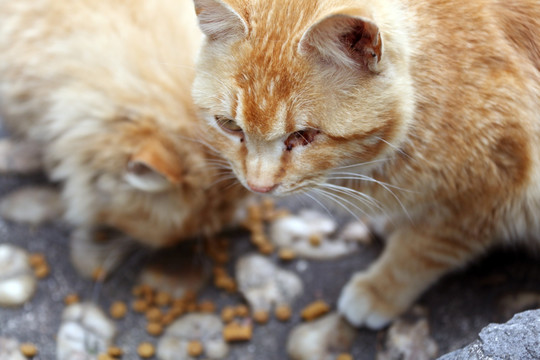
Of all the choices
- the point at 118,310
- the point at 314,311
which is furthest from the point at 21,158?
the point at 314,311

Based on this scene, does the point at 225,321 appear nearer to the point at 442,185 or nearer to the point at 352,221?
the point at 352,221

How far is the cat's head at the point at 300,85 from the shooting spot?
1.27m

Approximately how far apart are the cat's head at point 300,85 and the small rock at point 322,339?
745 mm

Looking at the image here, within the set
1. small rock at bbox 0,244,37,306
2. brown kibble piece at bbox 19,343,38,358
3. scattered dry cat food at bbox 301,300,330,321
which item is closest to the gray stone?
scattered dry cat food at bbox 301,300,330,321

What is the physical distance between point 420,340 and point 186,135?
3.43 ft

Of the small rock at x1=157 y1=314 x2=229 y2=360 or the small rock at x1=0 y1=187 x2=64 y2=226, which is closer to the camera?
the small rock at x1=157 y1=314 x2=229 y2=360

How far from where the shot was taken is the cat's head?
1270 millimetres

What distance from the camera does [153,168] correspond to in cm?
172

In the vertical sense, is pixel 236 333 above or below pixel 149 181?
below

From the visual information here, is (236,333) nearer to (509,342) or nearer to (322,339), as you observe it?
(322,339)

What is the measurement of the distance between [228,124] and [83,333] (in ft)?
3.40

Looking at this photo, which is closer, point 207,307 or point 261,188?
point 261,188

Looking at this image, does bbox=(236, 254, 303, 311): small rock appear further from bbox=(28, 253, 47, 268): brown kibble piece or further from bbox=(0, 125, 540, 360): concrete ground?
bbox=(28, 253, 47, 268): brown kibble piece

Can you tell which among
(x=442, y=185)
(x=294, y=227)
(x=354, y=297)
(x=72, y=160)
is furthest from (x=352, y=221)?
(x=72, y=160)
